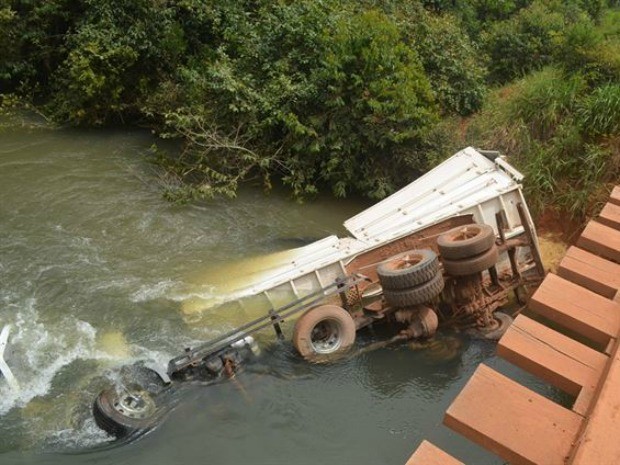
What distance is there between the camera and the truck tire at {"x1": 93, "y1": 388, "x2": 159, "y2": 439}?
664 centimetres

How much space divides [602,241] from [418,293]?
5107 mm

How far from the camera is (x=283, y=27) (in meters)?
12.4

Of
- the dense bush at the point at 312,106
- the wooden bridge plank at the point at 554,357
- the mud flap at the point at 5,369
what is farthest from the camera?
the dense bush at the point at 312,106

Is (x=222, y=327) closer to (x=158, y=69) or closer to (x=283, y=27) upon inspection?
(x=283, y=27)

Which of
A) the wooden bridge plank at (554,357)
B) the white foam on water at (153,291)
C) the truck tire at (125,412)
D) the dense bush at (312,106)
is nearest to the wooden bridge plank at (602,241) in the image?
the wooden bridge plank at (554,357)

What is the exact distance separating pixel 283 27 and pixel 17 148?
715cm

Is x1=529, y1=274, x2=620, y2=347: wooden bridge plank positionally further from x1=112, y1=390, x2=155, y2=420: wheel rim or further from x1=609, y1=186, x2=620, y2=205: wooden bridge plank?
x1=112, y1=390, x2=155, y2=420: wheel rim

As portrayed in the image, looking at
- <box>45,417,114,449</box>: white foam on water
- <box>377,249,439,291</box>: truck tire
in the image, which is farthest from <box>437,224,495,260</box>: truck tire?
<box>45,417,114,449</box>: white foam on water

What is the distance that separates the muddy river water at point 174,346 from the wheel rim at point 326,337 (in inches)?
11.5

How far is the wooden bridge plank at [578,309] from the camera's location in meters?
1.95

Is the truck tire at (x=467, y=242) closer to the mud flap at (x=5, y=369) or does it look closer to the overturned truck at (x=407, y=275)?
the overturned truck at (x=407, y=275)

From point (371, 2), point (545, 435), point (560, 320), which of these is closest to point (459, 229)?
point (560, 320)

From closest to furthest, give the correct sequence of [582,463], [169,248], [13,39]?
[582,463], [169,248], [13,39]

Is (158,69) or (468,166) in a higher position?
(158,69)
